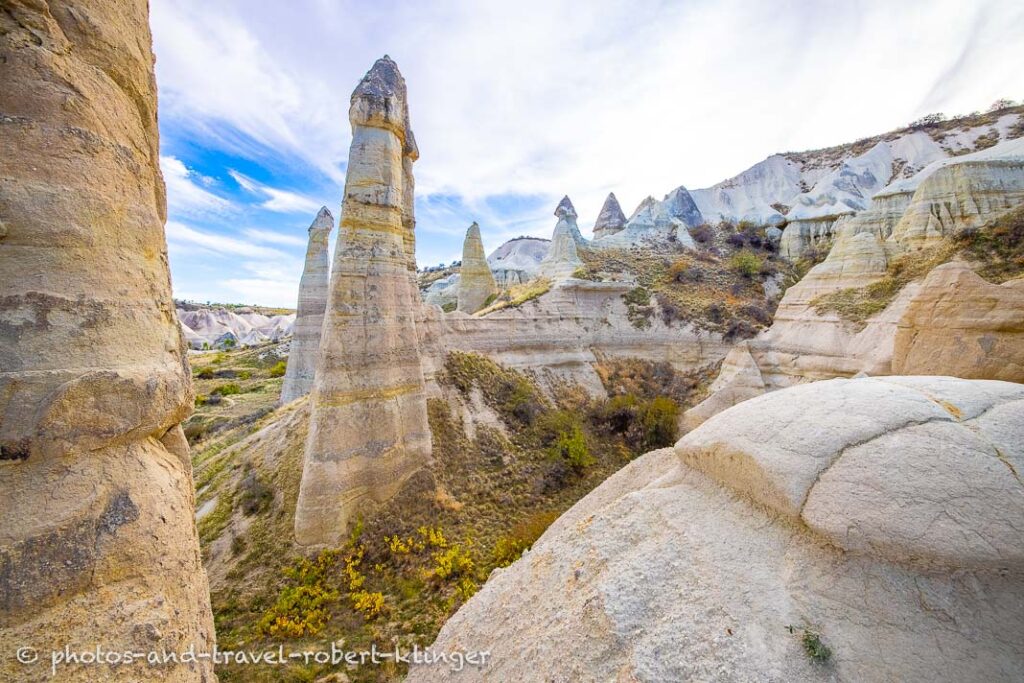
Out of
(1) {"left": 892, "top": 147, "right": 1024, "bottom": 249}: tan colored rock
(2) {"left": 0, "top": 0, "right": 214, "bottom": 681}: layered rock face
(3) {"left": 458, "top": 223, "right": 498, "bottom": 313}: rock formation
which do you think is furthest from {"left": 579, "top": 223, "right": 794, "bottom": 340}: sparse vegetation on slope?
(2) {"left": 0, "top": 0, "right": 214, "bottom": 681}: layered rock face

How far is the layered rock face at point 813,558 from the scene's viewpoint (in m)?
2.10

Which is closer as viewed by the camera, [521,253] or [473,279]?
[473,279]

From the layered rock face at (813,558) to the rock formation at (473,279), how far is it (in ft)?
71.1

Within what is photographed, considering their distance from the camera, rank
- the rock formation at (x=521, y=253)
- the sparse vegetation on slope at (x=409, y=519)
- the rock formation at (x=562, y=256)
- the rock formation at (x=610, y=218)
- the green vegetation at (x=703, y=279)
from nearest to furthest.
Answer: the sparse vegetation on slope at (x=409, y=519) → the green vegetation at (x=703, y=279) → the rock formation at (x=562, y=256) → the rock formation at (x=610, y=218) → the rock formation at (x=521, y=253)

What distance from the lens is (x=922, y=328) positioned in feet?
22.8

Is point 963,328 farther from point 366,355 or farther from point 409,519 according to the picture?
point 366,355

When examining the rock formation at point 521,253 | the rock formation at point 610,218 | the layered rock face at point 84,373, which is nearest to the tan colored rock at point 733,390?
the layered rock face at point 84,373

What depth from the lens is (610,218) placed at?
37.8 meters

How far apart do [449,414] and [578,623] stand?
937 centimetres

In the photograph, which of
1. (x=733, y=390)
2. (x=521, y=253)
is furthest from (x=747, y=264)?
(x=521, y=253)

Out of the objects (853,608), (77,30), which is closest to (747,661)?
(853,608)

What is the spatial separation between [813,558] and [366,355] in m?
8.67

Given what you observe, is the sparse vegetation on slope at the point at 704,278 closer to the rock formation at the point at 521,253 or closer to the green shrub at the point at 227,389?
the rock formation at the point at 521,253

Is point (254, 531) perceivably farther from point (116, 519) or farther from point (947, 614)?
point (947, 614)
